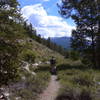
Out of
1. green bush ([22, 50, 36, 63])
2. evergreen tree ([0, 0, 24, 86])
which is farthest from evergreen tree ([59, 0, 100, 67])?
evergreen tree ([0, 0, 24, 86])

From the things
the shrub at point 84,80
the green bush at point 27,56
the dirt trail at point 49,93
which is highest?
the green bush at point 27,56

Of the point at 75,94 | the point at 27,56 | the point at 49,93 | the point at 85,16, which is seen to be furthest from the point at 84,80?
the point at 85,16


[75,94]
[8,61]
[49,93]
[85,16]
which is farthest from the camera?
[85,16]

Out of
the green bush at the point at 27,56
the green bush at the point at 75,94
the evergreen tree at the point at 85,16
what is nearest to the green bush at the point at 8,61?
the green bush at the point at 27,56

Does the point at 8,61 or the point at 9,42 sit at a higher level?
the point at 9,42

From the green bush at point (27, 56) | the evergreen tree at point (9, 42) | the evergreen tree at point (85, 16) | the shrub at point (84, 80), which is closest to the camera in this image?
the evergreen tree at point (9, 42)

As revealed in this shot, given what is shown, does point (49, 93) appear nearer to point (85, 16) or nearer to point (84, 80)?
point (84, 80)

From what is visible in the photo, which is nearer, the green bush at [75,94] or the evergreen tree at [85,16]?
the green bush at [75,94]

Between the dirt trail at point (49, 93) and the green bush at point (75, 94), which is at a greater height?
the green bush at point (75, 94)

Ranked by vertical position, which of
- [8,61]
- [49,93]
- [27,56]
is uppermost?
[8,61]

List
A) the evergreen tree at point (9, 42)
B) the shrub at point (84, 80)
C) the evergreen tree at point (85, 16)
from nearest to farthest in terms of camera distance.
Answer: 1. the evergreen tree at point (9, 42)
2. the shrub at point (84, 80)
3. the evergreen tree at point (85, 16)

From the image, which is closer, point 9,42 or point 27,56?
point 9,42

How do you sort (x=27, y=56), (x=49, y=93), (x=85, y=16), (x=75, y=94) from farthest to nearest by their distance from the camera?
(x=85, y=16) → (x=27, y=56) → (x=49, y=93) → (x=75, y=94)

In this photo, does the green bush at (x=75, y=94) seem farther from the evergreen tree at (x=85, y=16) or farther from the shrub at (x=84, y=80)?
the evergreen tree at (x=85, y=16)
